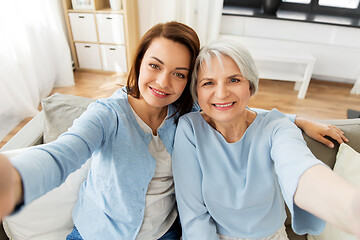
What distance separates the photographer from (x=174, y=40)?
0.91 m

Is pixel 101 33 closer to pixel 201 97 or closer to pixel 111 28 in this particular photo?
pixel 111 28

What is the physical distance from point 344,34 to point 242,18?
1308 millimetres

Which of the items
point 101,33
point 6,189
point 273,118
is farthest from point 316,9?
point 6,189

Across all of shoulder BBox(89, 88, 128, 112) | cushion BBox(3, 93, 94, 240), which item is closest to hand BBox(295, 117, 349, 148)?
shoulder BBox(89, 88, 128, 112)

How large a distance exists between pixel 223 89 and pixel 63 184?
0.75m

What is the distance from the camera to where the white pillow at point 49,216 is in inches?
38.6

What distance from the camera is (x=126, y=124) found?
34.4 inches

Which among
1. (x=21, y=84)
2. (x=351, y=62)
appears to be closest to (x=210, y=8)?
(x=351, y=62)

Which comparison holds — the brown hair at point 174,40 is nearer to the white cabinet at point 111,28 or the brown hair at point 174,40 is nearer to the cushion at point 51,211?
the cushion at point 51,211

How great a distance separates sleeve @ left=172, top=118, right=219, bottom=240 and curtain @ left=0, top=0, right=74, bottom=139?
215 cm

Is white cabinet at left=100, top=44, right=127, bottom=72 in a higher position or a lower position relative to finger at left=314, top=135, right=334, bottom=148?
lower

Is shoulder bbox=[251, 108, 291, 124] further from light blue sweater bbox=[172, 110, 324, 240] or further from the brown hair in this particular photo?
the brown hair

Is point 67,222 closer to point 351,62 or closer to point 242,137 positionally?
point 242,137

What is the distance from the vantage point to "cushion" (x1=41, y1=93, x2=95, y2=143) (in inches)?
45.3
